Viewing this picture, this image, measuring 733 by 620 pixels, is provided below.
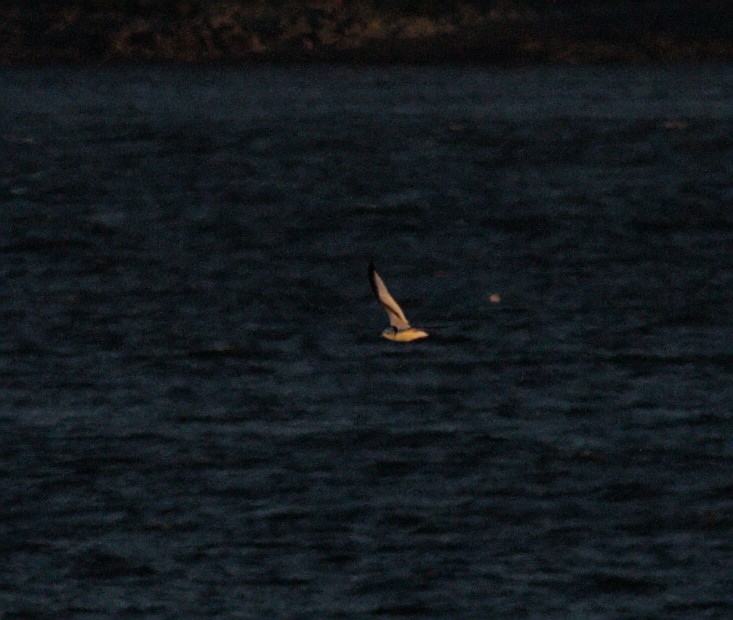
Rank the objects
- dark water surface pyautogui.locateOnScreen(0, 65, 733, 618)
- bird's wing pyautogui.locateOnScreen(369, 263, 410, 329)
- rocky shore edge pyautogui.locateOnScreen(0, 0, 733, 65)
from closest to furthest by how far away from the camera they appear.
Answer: dark water surface pyautogui.locateOnScreen(0, 65, 733, 618) → bird's wing pyautogui.locateOnScreen(369, 263, 410, 329) → rocky shore edge pyautogui.locateOnScreen(0, 0, 733, 65)

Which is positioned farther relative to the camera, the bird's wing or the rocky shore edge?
the rocky shore edge

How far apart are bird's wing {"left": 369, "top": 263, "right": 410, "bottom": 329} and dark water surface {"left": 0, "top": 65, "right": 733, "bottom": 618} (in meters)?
1.06

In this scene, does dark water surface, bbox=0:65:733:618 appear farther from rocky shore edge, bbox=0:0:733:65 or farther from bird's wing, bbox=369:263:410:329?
rocky shore edge, bbox=0:0:733:65

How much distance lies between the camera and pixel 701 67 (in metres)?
83.8

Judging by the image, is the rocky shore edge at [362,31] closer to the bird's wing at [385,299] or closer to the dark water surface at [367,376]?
the dark water surface at [367,376]

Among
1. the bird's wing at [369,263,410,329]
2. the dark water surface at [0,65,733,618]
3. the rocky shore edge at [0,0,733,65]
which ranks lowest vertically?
the rocky shore edge at [0,0,733,65]

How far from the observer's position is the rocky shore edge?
283 ft

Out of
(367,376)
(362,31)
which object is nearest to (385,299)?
(367,376)

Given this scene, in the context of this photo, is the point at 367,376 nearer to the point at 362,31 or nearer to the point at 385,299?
the point at 385,299

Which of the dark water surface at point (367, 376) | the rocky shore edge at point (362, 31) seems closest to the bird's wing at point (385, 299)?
the dark water surface at point (367, 376)

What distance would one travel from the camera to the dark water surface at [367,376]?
917 inches

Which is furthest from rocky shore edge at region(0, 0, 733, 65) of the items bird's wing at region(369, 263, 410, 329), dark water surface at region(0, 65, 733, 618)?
bird's wing at region(369, 263, 410, 329)

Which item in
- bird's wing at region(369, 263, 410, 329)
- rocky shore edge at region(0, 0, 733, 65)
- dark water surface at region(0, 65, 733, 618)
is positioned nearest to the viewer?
dark water surface at region(0, 65, 733, 618)

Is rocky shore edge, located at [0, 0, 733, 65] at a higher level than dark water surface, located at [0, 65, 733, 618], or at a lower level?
lower
